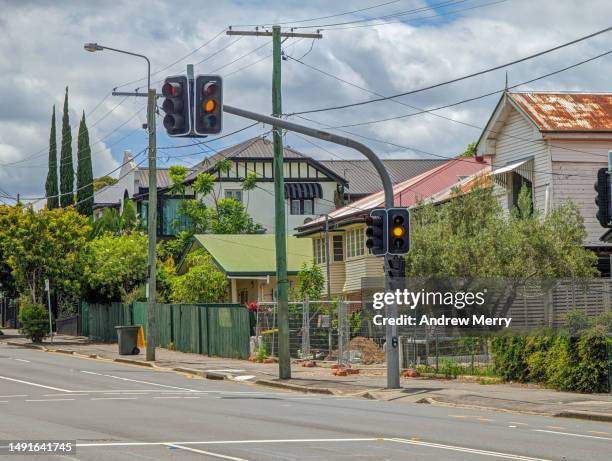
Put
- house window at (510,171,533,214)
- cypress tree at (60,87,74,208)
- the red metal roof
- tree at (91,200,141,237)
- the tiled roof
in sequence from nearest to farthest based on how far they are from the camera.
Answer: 1. house window at (510,171,533,214)
2. the red metal roof
3. tree at (91,200,141,237)
4. the tiled roof
5. cypress tree at (60,87,74,208)

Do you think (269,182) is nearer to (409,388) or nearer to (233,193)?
(233,193)

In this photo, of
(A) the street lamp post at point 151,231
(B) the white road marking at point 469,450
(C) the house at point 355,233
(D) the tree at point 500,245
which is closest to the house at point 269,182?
(C) the house at point 355,233

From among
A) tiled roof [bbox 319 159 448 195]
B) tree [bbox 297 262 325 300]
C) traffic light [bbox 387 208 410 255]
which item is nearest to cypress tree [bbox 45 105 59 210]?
tiled roof [bbox 319 159 448 195]

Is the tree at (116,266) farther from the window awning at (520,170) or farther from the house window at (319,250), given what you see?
the window awning at (520,170)

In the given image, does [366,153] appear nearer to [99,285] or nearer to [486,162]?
[486,162]

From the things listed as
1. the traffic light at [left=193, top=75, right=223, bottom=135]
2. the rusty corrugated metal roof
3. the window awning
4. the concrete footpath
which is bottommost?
the concrete footpath

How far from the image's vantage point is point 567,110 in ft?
130

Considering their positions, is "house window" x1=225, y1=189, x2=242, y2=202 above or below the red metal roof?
above

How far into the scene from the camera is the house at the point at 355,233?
49.3 metres

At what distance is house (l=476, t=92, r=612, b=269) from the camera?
3825 centimetres

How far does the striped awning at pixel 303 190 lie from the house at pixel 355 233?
64.5ft

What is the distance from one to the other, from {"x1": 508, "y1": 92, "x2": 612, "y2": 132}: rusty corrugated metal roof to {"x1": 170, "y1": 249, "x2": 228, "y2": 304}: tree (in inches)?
680

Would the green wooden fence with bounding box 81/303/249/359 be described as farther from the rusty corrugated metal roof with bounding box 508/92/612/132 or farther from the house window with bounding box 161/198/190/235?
the house window with bounding box 161/198/190/235

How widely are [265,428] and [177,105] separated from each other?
6.44 metres
